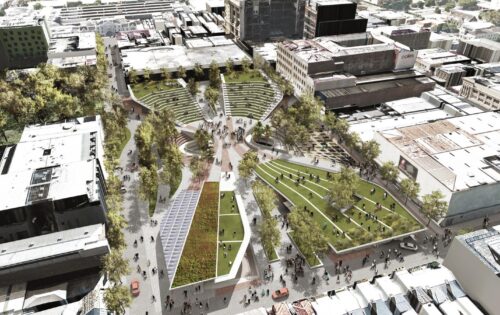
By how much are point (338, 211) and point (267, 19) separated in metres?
103

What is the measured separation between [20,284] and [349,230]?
2121 inches

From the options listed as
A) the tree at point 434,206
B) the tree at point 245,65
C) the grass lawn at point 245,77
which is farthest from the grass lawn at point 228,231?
the tree at point 245,65

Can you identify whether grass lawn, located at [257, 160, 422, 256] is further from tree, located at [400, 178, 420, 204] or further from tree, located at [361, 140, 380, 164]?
tree, located at [361, 140, 380, 164]

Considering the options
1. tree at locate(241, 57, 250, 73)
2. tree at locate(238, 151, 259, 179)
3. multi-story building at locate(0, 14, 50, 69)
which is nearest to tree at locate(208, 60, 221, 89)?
tree at locate(241, 57, 250, 73)

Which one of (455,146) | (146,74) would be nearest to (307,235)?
(455,146)

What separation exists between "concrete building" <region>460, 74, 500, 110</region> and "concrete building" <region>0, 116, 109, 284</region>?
105868 millimetres

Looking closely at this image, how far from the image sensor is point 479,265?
51.8 metres

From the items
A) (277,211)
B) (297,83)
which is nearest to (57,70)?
(297,83)

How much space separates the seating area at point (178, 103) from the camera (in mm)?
105250

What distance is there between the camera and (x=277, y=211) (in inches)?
2960

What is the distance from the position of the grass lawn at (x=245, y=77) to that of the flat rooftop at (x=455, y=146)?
50.5 meters

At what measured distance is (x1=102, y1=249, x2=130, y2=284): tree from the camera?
178 ft

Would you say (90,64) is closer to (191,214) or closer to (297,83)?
(297,83)

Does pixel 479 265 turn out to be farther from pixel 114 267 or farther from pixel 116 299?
pixel 114 267
